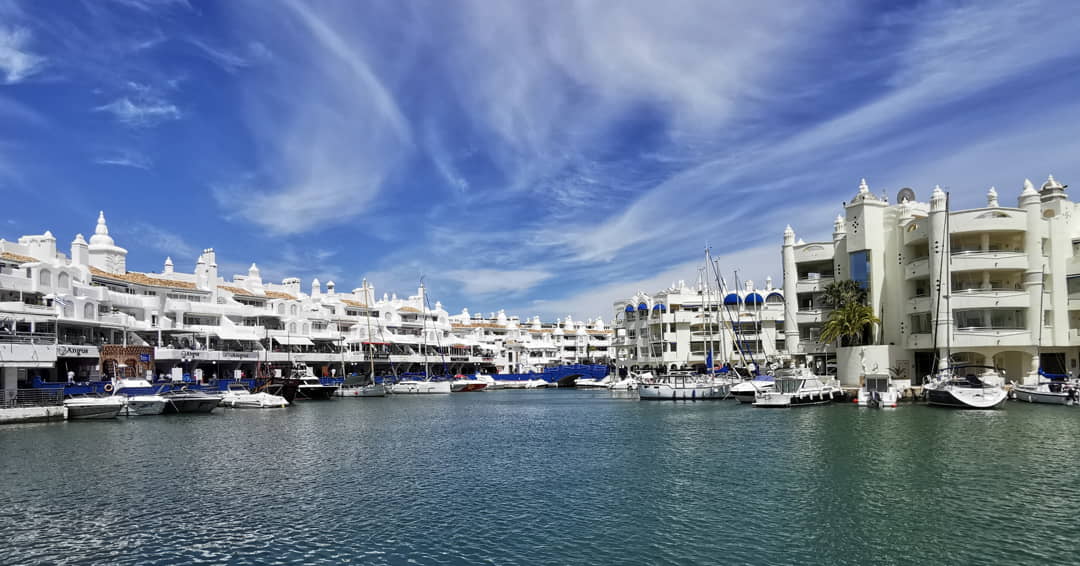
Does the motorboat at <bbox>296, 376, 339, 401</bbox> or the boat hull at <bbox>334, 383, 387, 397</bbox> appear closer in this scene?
the motorboat at <bbox>296, 376, 339, 401</bbox>

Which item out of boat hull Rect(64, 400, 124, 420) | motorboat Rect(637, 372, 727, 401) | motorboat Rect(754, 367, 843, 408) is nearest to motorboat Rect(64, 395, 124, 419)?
boat hull Rect(64, 400, 124, 420)

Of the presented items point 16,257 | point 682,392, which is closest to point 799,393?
point 682,392

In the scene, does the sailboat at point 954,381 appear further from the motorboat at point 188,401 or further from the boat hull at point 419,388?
the boat hull at point 419,388

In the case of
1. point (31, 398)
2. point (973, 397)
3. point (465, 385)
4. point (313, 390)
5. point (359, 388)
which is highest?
point (31, 398)

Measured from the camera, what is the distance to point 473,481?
28625mm

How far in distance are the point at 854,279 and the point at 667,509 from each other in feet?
170

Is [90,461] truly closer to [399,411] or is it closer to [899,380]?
[399,411]

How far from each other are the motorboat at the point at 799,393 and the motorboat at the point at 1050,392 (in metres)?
12.6

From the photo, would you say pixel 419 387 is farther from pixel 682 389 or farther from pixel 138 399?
pixel 138 399

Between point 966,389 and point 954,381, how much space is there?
231cm

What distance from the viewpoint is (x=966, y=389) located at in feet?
163

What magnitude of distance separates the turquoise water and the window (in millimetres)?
23233

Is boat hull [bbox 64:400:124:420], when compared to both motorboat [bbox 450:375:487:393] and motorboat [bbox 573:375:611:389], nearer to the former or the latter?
motorboat [bbox 450:375:487:393]

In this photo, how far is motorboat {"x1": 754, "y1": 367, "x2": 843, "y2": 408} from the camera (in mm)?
57906
